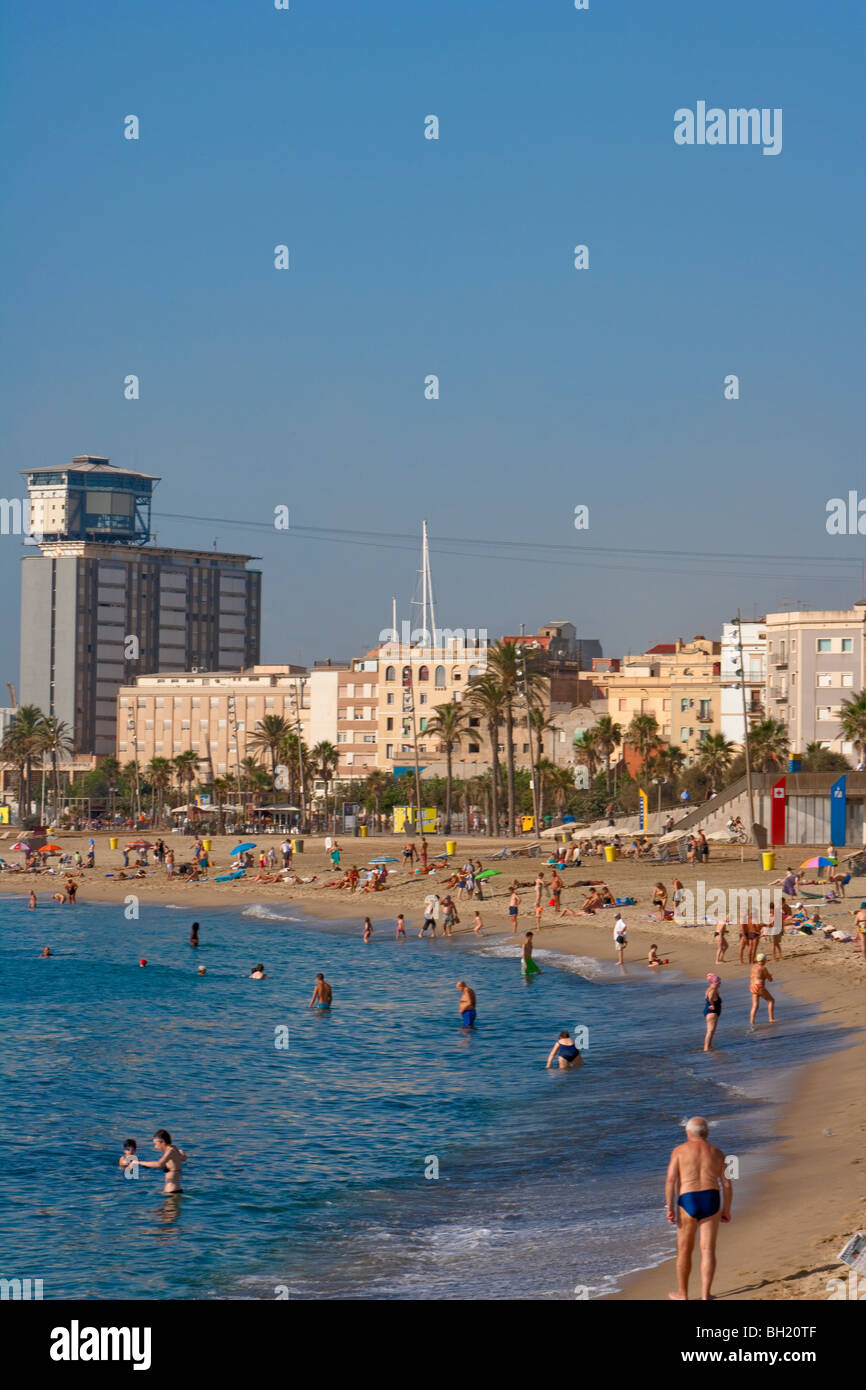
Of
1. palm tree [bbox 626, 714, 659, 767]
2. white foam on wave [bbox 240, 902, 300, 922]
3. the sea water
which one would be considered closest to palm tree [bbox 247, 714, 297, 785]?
palm tree [bbox 626, 714, 659, 767]

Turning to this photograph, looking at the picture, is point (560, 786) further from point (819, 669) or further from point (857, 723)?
point (857, 723)

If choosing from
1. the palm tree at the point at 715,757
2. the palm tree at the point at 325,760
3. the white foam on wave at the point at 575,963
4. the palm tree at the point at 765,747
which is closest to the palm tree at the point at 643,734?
the palm tree at the point at 715,757

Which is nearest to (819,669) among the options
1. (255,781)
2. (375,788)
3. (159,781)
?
(375,788)

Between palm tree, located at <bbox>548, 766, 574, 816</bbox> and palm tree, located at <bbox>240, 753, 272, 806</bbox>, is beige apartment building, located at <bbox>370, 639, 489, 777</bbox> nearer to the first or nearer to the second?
palm tree, located at <bbox>240, 753, 272, 806</bbox>

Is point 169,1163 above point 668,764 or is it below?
below

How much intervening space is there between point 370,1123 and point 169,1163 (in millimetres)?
4889

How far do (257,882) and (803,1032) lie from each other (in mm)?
50512

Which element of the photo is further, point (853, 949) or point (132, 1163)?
point (853, 949)

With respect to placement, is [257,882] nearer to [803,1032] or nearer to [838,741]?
[838,741]

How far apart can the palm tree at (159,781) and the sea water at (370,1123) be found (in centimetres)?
10191

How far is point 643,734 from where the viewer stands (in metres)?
111

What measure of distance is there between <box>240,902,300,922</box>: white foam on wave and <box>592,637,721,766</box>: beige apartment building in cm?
5438

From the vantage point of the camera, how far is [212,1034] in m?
37.3
